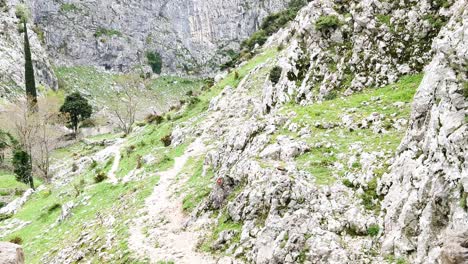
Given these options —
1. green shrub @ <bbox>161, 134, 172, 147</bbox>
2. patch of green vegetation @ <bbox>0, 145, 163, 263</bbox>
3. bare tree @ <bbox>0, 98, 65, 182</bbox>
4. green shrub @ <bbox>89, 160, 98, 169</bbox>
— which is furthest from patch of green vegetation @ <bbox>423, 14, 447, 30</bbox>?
bare tree @ <bbox>0, 98, 65, 182</bbox>

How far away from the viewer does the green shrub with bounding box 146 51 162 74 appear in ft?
397

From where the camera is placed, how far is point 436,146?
1197 centimetres

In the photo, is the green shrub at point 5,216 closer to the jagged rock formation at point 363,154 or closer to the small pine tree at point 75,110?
the jagged rock formation at point 363,154

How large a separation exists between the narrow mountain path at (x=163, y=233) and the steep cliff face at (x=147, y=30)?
95.8 metres

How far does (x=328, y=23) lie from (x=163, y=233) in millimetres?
17509

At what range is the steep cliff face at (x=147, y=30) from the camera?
367ft

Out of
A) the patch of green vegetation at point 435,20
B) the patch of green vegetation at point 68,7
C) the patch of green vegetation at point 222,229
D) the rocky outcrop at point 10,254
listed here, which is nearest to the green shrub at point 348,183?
the patch of green vegetation at point 222,229

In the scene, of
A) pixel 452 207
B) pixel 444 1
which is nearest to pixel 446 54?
pixel 452 207

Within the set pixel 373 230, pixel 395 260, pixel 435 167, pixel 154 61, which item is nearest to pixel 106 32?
pixel 154 61

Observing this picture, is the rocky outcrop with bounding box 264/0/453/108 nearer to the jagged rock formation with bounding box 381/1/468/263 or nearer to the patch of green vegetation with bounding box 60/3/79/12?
the jagged rock formation with bounding box 381/1/468/263

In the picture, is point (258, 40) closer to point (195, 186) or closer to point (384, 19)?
point (384, 19)

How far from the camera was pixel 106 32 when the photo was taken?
11706 centimetres

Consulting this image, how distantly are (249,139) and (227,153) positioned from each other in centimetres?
278

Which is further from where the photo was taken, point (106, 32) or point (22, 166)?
point (106, 32)
